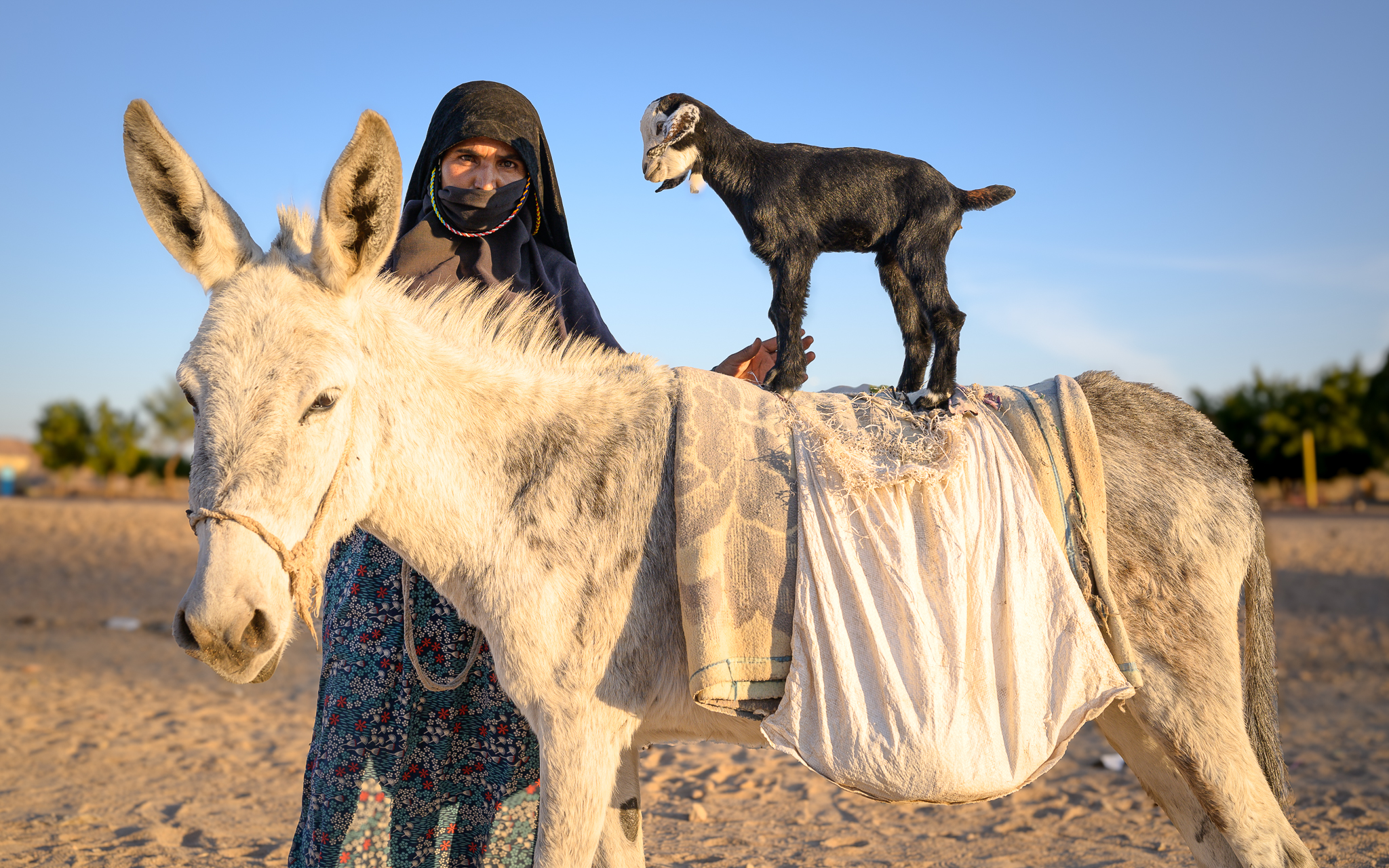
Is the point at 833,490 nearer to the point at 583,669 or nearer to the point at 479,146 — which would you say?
the point at 583,669

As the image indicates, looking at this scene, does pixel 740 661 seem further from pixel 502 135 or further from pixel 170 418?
pixel 170 418

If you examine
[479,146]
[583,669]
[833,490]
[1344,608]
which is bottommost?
[1344,608]

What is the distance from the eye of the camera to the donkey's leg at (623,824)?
8.42 ft

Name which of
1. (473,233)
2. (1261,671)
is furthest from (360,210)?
(1261,671)

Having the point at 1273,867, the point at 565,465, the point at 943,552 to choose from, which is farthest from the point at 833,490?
the point at 1273,867

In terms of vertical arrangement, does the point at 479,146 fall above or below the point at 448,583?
above

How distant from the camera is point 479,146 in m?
3.04

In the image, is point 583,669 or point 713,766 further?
point 713,766

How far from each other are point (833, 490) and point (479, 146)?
Result: 5.88 feet

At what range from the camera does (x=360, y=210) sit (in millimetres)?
2191

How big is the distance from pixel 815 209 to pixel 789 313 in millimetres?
309

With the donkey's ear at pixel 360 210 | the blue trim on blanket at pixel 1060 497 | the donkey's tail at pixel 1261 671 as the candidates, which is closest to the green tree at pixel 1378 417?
the donkey's tail at pixel 1261 671

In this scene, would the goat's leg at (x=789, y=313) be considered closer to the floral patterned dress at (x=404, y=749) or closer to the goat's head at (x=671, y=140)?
the goat's head at (x=671, y=140)

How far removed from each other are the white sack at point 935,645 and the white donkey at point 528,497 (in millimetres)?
286
